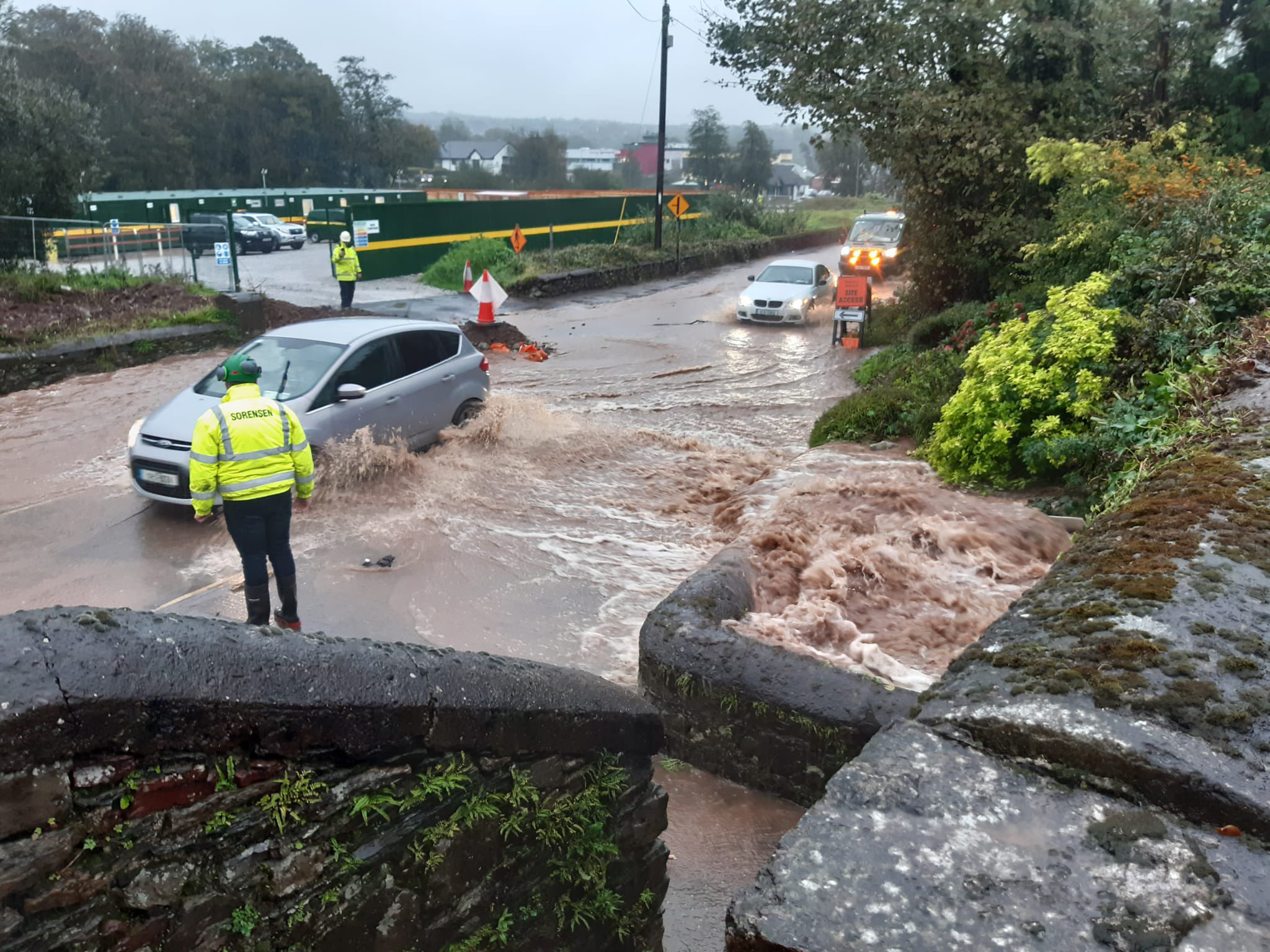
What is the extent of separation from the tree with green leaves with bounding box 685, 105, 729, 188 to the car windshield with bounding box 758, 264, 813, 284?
6310 centimetres

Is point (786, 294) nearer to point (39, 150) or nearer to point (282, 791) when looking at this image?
point (39, 150)

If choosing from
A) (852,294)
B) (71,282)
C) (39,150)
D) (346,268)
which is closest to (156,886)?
(852,294)

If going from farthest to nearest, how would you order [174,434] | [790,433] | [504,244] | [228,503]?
[504,244] → [790,433] → [174,434] → [228,503]

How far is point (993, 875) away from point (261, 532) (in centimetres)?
579

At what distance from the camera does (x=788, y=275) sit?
24.7m

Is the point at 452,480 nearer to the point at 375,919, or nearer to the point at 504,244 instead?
the point at 375,919

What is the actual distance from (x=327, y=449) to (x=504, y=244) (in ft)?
72.4

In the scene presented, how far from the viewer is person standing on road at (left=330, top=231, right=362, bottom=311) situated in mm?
21094

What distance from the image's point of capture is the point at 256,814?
93.7 inches

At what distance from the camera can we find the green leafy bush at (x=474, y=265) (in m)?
27.4

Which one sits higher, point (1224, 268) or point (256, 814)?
point (1224, 268)

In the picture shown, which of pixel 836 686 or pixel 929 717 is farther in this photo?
pixel 836 686

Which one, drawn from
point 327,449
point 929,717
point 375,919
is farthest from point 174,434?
point 929,717

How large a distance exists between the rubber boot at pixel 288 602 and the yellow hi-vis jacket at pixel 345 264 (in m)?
15.1
